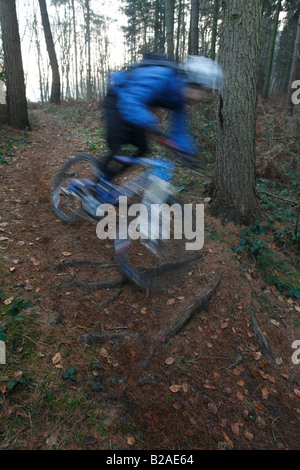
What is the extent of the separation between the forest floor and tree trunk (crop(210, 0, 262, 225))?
393 mm

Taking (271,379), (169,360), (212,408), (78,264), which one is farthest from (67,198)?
(271,379)

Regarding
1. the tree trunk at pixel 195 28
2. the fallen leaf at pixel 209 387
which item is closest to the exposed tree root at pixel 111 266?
the fallen leaf at pixel 209 387

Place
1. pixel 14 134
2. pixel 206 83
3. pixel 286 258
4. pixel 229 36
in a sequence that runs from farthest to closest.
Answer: pixel 14 134
pixel 286 258
pixel 229 36
pixel 206 83

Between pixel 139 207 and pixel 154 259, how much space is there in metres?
0.85

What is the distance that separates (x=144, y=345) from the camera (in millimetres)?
2939

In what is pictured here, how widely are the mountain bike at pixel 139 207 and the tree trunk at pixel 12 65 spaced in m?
5.70

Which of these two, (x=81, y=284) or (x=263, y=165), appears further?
(x=263, y=165)

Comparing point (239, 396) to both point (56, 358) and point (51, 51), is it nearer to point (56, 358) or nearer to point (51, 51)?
point (56, 358)

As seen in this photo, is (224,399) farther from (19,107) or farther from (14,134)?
(19,107)

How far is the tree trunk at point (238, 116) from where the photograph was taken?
413 centimetres

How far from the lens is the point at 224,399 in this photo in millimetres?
2744

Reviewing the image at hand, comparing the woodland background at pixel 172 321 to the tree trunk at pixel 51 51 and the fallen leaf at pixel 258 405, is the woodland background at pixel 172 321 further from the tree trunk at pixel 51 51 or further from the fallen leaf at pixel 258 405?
the tree trunk at pixel 51 51
